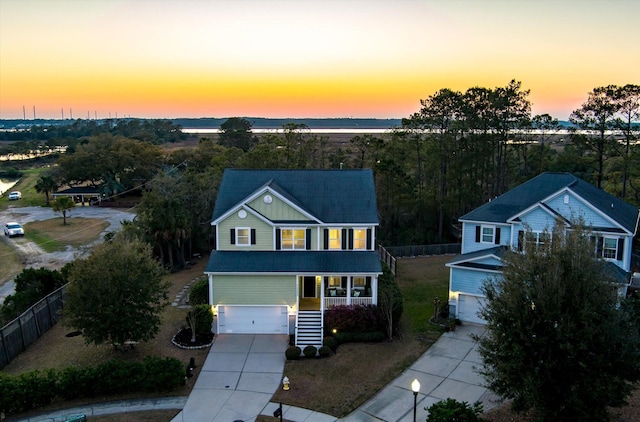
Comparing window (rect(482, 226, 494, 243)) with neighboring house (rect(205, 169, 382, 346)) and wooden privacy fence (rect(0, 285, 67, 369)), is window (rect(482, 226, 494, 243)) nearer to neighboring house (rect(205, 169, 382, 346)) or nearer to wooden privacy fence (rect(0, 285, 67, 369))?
neighboring house (rect(205, 169, 382, 346))

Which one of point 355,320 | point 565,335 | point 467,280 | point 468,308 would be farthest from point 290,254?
point 565,335

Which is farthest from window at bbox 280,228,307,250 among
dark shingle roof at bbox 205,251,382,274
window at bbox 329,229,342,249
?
window at bbox 329,229,342,249

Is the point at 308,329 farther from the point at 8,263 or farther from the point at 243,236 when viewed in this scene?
the point at 8,263

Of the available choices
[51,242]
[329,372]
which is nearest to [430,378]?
[329,372]

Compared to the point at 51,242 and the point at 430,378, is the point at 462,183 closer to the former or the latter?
the point at 430,378

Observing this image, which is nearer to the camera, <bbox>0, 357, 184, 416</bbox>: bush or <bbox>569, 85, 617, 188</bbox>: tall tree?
<bbox>0, 357, 184, 416</bbox>: bush
